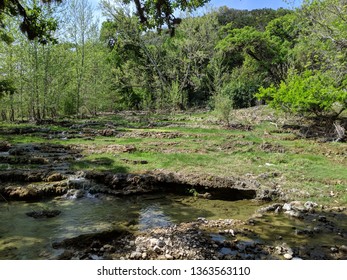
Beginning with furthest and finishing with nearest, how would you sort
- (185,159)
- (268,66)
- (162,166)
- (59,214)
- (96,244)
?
(268,66)
(185,159)
(162,166)
(59,214)
(96,244)

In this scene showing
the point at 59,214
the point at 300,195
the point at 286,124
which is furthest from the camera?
the point at 286,124

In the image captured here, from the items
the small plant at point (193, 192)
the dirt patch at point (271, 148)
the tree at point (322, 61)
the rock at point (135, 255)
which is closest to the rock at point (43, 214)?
the rock at point (135, 255)

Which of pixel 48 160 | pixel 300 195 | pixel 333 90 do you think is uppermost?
pixel 333 90

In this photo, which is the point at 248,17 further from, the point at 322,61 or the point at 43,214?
the point at 43,214

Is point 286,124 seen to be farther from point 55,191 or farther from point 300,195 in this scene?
point 55,191

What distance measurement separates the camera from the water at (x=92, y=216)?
6.12m

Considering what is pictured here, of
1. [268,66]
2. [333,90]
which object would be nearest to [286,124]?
[333,90]

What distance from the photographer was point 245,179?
1069cm

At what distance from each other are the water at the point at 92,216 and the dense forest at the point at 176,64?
4921mm

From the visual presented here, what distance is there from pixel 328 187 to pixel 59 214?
7852 mm

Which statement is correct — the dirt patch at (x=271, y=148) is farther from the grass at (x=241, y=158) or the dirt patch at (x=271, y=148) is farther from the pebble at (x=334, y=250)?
the pebble at (x=334, y=250)

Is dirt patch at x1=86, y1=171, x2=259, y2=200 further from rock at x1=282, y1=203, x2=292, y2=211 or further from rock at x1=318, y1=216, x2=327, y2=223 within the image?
rock at x1=318, y1=216, x2=327, y2=223

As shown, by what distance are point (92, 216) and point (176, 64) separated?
41705 mm

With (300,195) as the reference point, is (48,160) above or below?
above
